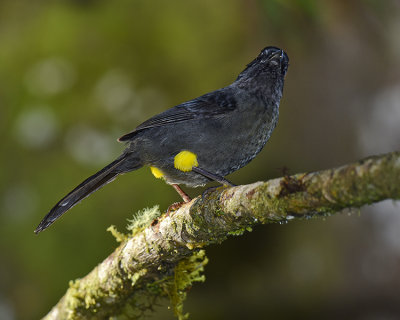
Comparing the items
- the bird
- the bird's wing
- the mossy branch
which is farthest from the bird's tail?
the mossy branch

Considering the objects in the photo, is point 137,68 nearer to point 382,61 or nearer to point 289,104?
point 289,104

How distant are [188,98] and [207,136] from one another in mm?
1481

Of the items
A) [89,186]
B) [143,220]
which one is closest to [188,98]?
[89,186]

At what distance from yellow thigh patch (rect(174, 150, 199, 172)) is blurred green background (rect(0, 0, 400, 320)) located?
3.75ft

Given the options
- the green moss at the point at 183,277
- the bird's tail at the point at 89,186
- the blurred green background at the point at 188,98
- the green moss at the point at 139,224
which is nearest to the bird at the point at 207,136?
the bird's tail at the point at 89,186

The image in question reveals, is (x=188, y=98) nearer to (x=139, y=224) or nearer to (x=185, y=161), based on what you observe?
(x=185, y=161)

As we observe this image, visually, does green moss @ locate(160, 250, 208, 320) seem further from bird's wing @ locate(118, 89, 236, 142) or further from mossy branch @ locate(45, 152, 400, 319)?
bird's wing @ locate(118, 89, 236, 142)

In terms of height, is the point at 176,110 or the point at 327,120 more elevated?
the point at 176,110

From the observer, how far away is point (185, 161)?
12.8 feet

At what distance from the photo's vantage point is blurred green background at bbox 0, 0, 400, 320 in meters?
4.94

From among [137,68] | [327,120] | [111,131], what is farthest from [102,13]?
[327,120]

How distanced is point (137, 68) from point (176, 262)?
111 inches

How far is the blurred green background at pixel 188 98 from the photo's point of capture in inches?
194

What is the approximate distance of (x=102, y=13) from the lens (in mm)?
5719
